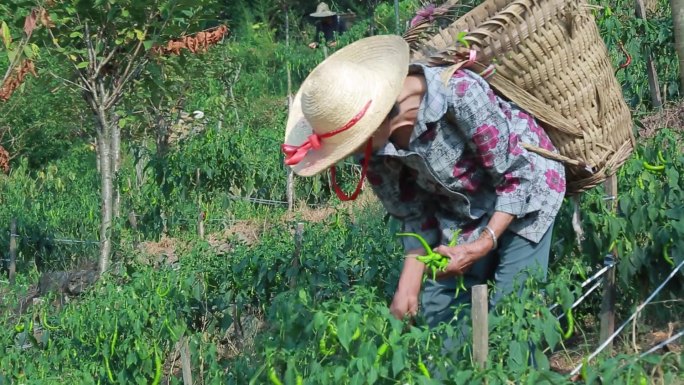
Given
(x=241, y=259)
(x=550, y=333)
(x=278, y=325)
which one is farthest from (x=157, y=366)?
(x=550, y=333)

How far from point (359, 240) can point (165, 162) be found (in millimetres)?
2110

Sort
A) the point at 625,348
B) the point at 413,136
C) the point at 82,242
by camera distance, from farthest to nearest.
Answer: the point at 82,242 → the point at 625,348 → the point at 413,136

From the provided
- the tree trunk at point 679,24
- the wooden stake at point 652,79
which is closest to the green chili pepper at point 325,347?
the tree trunk at point 679,24

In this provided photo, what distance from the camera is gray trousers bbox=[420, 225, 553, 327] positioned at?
3268mm

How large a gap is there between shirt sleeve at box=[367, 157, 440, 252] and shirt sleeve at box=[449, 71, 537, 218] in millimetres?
272

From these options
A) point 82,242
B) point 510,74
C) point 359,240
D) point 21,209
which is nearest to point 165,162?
point 82,242

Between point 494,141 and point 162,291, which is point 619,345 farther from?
point 162,291

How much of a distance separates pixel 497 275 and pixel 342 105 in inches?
32.8

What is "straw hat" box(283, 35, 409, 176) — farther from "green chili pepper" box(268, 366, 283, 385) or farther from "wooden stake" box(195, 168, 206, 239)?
"wooden stake" box(195, 168, 206, 239)

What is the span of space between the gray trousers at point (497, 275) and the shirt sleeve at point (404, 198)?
18 centimetres

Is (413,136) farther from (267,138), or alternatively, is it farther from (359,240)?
(267,138)

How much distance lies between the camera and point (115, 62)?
553 cm

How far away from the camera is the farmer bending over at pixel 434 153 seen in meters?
2.97

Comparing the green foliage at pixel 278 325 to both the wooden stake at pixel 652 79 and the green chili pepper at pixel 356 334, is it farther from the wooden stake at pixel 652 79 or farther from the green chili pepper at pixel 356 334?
the wooden stake at pixel 652 79
